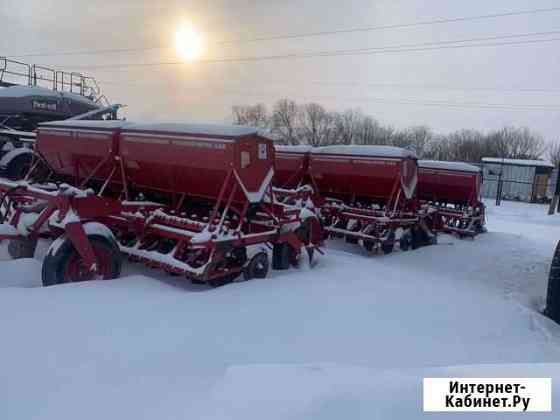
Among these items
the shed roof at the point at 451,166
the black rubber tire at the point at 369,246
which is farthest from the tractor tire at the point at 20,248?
the shed roof at the point at 451,166

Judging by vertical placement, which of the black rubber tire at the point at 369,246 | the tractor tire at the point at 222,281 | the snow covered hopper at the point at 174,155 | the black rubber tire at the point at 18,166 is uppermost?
the snow covered hopper at the point at 174,155

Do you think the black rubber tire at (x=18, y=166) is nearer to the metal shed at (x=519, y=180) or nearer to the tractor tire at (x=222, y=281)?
the tractor tire at (x=222, y=281)

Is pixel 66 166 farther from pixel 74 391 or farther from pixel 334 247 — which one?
pixel 74 391

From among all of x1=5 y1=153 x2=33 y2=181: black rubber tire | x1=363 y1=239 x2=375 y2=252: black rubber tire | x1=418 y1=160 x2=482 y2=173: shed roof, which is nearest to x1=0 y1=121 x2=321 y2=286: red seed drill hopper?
x1=363 y1=239 x2=375 y2=252: black rubber tire

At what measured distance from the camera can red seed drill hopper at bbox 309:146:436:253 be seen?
10359 mm

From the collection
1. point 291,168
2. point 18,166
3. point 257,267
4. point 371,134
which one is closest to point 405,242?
point 291,168

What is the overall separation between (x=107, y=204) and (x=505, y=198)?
30.6 m

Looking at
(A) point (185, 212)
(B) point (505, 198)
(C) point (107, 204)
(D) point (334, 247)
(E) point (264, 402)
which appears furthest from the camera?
(B) point (505, 198)

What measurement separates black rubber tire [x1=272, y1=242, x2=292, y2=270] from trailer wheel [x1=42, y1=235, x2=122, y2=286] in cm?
237

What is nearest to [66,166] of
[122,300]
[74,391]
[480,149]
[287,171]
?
[122,300]

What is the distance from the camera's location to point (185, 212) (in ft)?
24.5

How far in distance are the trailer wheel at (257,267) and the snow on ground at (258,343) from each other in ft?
1.57

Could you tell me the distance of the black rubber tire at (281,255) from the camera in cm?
712

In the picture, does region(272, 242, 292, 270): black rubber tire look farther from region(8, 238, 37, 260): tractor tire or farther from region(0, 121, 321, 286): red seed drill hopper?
region(8, 238, 37, 260): tractor tire
